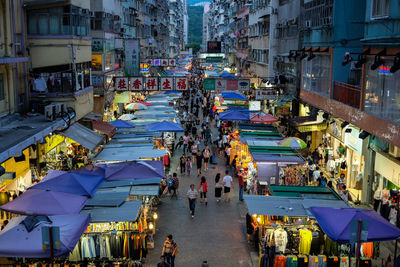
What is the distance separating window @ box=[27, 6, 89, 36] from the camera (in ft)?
66.3

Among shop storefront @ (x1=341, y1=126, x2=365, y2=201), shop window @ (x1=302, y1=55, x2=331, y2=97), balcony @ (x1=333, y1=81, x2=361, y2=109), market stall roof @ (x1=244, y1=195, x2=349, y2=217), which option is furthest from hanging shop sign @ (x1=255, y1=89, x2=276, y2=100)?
market stall roof @ (x1=244, y1=195, x2=349, y2=217)

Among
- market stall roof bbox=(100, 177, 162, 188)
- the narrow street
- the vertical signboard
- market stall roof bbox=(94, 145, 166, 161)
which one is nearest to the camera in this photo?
the narrow street

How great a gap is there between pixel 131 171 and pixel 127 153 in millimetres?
3023

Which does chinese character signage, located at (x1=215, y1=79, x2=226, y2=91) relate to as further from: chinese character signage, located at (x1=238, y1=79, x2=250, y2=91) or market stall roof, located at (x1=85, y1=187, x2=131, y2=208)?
market stall roof, located at (x1=85, y1=187, x2=131, y2=208)

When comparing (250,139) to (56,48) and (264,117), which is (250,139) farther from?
(56,48)

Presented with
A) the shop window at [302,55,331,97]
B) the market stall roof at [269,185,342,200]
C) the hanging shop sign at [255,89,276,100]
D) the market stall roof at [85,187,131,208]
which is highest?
the shop window at [302,55,331,97]

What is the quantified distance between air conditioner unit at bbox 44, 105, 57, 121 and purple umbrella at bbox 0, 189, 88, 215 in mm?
5238

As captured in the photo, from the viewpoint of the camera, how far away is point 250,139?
2375 centimetres

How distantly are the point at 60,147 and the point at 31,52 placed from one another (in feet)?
14.8

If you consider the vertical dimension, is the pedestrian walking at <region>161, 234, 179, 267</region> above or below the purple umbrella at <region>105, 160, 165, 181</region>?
below

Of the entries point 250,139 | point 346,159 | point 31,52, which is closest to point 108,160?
point 31,52

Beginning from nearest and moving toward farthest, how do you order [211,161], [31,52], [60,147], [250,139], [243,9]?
[31,52], [60,147], [250,139], [211,161], [243,9]

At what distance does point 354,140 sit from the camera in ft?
70.8

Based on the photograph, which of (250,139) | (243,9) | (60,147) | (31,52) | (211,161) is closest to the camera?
(31,52)
